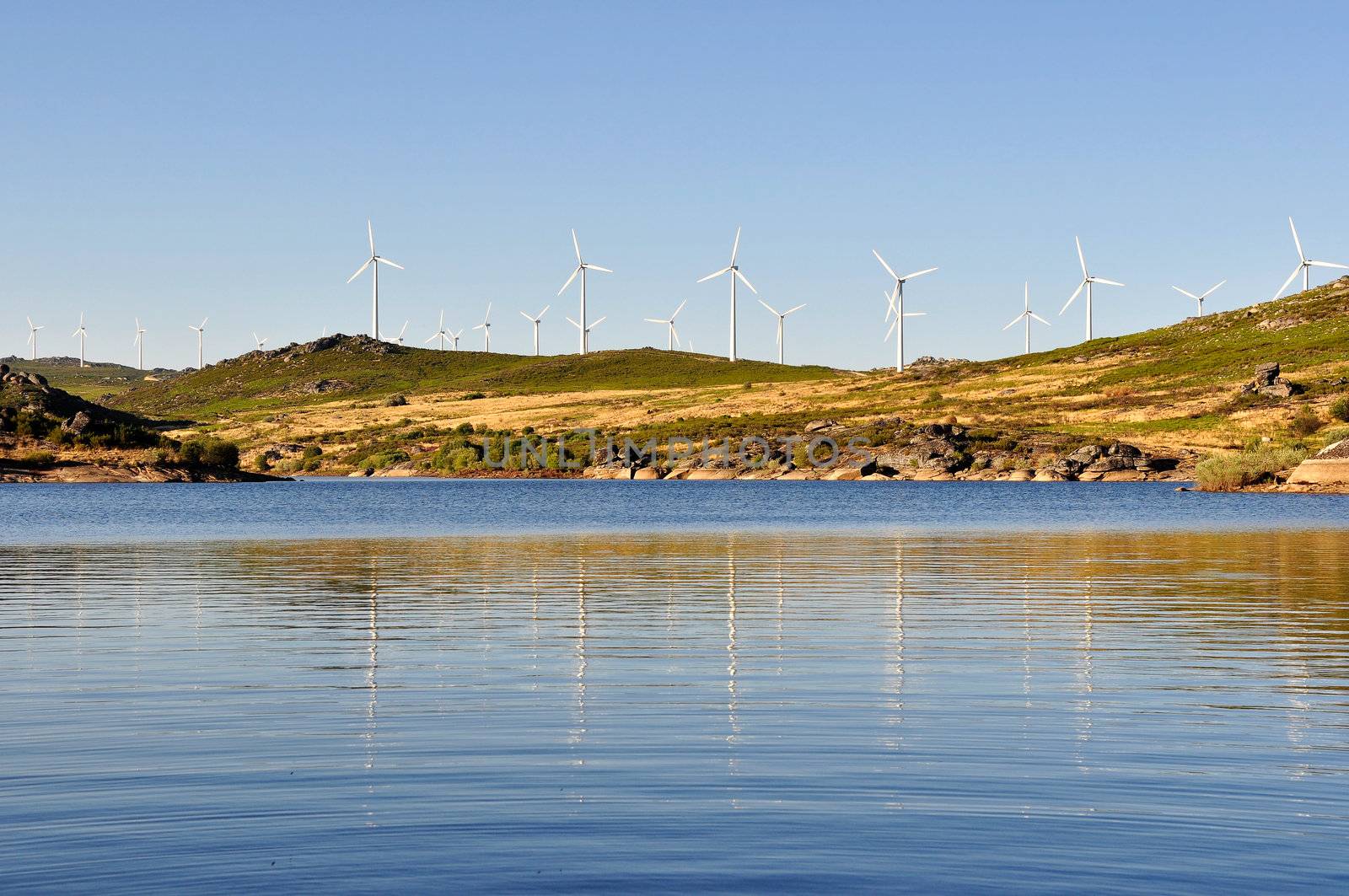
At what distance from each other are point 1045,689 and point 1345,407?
168 meters

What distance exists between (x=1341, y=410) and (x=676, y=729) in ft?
567

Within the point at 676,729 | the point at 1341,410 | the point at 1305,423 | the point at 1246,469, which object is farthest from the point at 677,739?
the point at 1341,410

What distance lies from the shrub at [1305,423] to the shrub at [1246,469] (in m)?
43.1

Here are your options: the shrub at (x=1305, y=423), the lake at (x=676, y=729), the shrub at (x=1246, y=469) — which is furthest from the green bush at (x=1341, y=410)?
the lake at (x=676, y=729)

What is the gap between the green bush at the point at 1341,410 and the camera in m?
172

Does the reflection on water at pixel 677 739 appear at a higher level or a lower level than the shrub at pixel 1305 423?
lower

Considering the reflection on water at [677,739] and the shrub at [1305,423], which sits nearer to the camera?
the reflection on water at [677,739]

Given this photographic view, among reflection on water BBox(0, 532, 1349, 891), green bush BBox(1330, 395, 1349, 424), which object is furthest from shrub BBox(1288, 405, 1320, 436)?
reflection on water BBox(0, 532, 1349, 891)

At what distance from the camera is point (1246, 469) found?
13038cm

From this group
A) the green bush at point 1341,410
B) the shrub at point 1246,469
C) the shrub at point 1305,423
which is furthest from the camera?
the shrub at point 1305,423

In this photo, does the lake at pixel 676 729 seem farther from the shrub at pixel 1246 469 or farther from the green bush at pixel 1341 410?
the green bush at pixel 1341 410

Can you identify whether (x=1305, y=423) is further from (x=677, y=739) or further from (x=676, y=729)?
(x=677, y=739)

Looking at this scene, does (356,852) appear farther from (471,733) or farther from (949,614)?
(949,614)

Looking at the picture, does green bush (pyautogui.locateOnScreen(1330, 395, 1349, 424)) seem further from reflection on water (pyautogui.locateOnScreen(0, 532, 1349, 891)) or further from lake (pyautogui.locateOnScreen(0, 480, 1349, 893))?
reflection on water (pyautogui.locateOnScreen(0, 532, 1349, 891))
